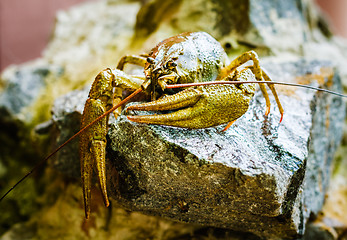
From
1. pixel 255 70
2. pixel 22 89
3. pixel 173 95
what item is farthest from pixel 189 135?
pixel 22 89

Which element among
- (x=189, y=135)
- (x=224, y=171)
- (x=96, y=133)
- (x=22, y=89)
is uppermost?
(x=22, y=89)

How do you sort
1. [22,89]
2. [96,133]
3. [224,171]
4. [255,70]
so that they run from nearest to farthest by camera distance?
[224,171] < [96,133] < [255,70] < [22,89]

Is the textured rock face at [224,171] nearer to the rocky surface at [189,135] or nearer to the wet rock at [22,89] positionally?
the rocky surface at [189,135]

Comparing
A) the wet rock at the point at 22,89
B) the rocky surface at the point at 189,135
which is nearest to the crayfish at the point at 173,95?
the rocky surface at the point at 189,135

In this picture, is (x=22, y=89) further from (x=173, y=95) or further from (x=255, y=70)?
(x=255, y=70)

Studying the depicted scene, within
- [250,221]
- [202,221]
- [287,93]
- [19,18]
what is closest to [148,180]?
[202,221]

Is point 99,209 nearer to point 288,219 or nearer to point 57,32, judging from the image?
point 288,219

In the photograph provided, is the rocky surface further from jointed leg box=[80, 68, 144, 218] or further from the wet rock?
jointed leg box=[80, 68, 144, 218]

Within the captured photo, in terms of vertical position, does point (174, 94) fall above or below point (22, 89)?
below
